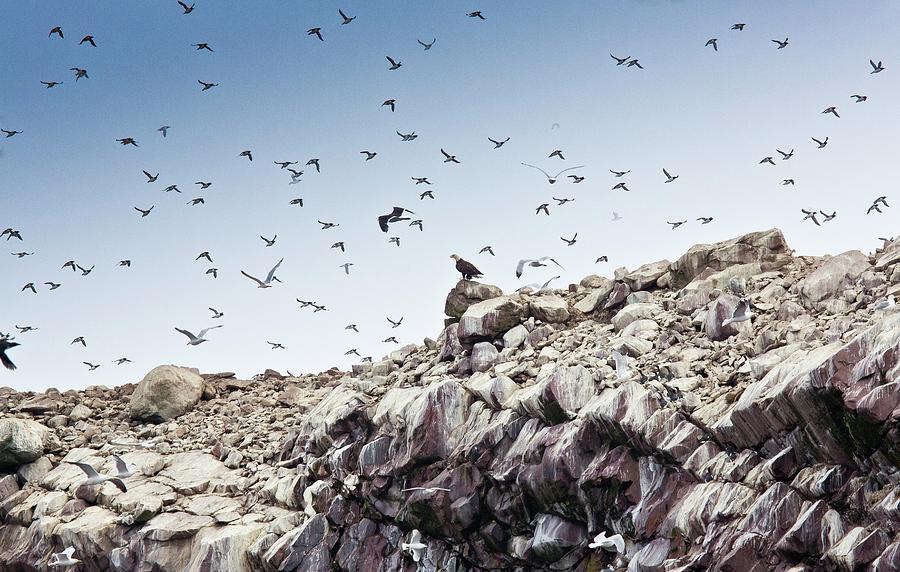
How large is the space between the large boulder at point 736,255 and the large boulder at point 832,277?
4131 millimetres

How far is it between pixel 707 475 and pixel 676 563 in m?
2.23

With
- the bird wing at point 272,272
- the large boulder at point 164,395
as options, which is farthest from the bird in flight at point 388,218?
the large boulder at point 164,395

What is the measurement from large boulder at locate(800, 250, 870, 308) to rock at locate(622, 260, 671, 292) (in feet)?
21.2

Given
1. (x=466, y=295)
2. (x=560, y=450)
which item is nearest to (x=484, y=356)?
(x=466, y=295)

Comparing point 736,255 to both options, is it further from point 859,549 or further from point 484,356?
point 859,549

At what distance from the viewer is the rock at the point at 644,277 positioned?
33.6 m

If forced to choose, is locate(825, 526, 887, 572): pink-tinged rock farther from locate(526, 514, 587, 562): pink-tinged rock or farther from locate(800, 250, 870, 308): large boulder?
locate(800, 250, 870, 308): large boulder

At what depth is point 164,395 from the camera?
4241 centimetres

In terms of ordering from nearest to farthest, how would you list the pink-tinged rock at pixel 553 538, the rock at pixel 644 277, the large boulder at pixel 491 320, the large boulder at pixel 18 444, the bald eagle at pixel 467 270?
the pink-tinged rock at pixel 553 538 → the large boulder at pixel 491 320 → the rock at pixel 644 277 → the bald eagle at pixel 467 270 → the large boulder at pixel 18 444

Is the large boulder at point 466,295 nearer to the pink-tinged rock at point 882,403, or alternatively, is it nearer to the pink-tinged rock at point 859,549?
the pink-tinged rock at point 882,403

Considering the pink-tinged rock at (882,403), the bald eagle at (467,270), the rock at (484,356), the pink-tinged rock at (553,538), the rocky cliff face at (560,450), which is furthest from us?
the bald eagle at (467,270)

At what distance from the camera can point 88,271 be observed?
133 feet

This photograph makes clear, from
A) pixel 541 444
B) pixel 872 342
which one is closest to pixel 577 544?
pixel 541 444

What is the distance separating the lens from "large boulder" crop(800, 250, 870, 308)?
89.1ft
